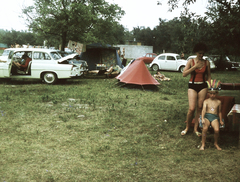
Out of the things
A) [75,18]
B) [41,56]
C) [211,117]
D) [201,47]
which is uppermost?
[75,18]

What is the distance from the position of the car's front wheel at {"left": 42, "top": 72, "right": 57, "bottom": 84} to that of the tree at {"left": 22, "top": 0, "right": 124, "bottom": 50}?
5.65 m

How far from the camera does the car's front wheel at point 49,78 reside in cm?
1198

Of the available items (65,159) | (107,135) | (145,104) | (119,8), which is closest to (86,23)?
(119,8)

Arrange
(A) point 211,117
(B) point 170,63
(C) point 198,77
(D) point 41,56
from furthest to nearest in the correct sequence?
(B) point 170,63, (D) point 41,56, (C) point 198,77, (A) point 211,117

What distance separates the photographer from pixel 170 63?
2223 cm

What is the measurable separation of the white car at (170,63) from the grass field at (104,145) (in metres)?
14.6

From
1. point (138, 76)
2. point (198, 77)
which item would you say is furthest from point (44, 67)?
point (198, 77)

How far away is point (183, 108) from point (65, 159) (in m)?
4.94

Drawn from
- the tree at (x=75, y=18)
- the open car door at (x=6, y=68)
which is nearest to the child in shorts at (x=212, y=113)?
the open car door at (x=6, y=68)

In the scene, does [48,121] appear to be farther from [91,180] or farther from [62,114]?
[91,180]

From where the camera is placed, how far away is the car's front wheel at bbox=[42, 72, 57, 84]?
12.0 meters

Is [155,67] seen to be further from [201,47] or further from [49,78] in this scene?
[201,47]

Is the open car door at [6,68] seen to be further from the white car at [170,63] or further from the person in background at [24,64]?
the white car at [170,63]

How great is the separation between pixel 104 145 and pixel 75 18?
13.8 metres
